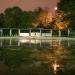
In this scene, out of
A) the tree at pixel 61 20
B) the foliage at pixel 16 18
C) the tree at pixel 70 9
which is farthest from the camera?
the foliage at pixel 16 18

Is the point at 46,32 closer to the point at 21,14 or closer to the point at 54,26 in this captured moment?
the point at 54,26

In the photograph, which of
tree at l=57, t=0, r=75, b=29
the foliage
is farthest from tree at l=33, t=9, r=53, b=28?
tree at l=57, t=0, r=75, b=29

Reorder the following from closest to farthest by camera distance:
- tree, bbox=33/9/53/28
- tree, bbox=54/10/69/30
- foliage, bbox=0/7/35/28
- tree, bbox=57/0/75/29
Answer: tree, bbox=54/10/69/30 → tree, bbox=57/0/75/29 → tree, bbox=33/9/53/28 → foliage, bbox=0/7/35/28

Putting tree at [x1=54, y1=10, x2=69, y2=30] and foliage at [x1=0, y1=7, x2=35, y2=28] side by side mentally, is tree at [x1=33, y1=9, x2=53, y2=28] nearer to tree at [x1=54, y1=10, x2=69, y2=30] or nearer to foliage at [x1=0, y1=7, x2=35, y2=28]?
foliage at [x1=0, y1=7, x2=35, y2=28]

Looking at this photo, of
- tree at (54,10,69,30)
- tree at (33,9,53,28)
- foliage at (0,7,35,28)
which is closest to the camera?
tree at (54,10,69,30)

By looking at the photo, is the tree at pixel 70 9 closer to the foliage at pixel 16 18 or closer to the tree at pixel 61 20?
the tree at pixel 61 20

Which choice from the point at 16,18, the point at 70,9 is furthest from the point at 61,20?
the point at 16,18

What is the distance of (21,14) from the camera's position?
9631 centimetres

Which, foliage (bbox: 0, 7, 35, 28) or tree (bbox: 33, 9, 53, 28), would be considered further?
foliage (bbox: 0, 7, 35, 28)

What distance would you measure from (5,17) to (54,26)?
1847cm

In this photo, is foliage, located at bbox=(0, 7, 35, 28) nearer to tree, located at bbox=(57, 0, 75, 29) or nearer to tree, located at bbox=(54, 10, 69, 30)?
tree, located at bbox=(54, 10, 69, 30)

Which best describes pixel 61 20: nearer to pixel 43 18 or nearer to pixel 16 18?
pixel 43 18

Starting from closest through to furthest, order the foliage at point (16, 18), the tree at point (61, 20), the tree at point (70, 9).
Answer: the tree at point (61, 20) < the tree at point (70, 9) < the foliage at point (16, 18)

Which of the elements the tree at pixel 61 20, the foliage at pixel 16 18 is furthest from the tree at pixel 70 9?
the foliage at pixel 16 18
